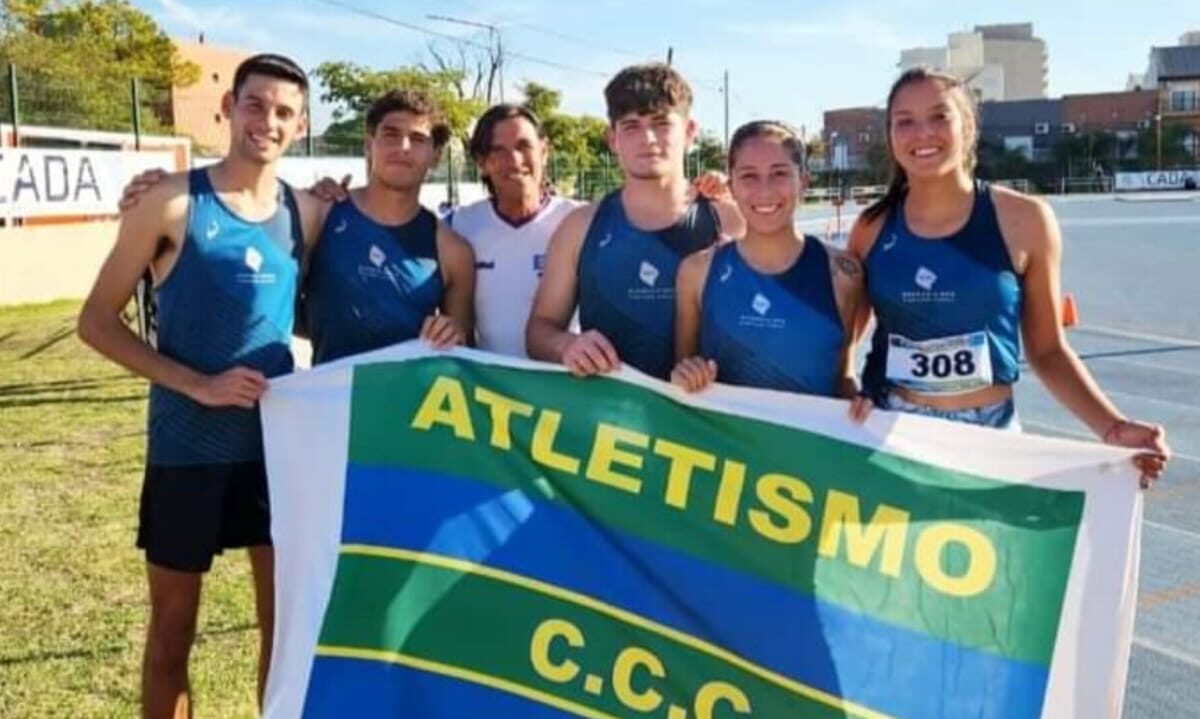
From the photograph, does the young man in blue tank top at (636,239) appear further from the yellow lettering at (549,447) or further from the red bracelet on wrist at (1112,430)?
the red bracelet on wrist at (1112,430)

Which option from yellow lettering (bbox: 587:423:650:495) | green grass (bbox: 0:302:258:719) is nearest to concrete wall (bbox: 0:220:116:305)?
green grass (bbox: 0:302:258:719)

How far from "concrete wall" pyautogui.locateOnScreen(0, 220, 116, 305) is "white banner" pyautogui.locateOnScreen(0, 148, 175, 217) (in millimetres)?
398

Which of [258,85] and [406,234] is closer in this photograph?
[258,85]

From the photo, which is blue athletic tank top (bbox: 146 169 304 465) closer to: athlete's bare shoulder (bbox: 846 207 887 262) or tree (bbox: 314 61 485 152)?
athlete's bare shoulder (bbox: 846 207 887 262)

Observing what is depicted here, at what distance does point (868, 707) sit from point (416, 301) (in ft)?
5.57

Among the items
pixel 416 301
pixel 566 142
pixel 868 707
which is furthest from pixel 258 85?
pixel 566 142

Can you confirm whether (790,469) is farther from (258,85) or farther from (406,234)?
(258,85)

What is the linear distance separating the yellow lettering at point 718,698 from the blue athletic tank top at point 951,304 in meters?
0.93

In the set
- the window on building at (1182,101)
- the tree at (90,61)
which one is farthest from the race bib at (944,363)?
the window on building at (1182,101)

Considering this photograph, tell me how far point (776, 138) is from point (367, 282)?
1255mm

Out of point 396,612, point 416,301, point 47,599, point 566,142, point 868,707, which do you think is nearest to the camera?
point 868,707

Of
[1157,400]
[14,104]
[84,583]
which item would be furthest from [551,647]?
[14,104]

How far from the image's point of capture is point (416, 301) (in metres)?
3.49

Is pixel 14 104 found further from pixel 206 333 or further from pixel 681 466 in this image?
pixel 681 466
